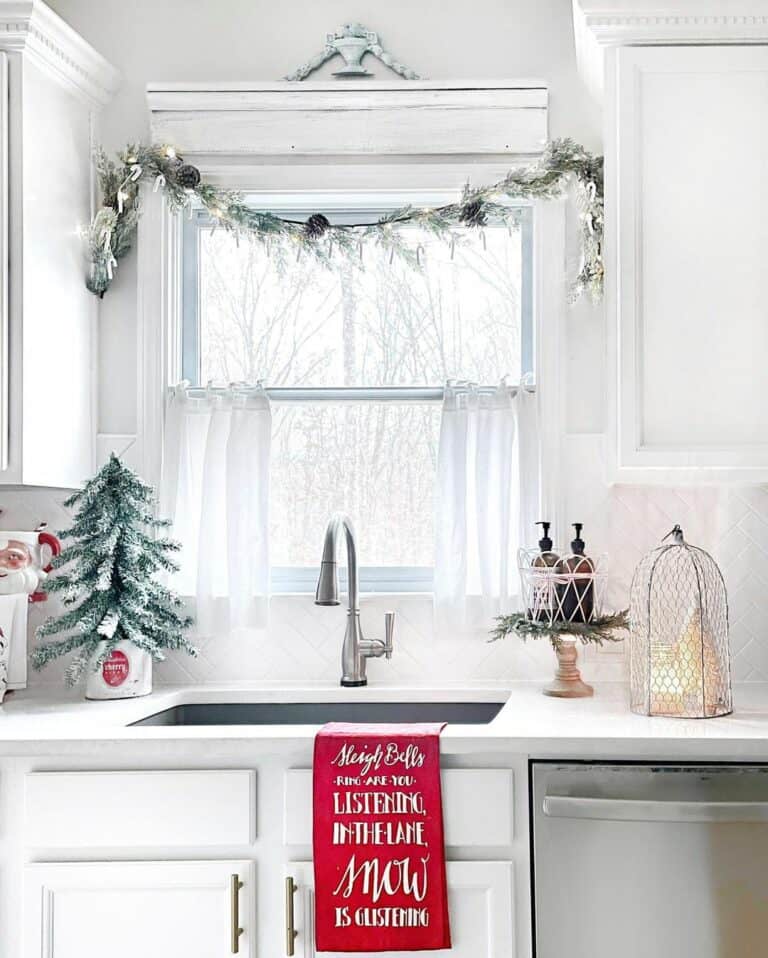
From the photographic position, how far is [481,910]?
1.89 metres

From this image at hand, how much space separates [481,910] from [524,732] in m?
0.32

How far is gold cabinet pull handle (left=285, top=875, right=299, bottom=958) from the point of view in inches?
74.5

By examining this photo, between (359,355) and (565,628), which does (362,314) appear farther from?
(565,628)

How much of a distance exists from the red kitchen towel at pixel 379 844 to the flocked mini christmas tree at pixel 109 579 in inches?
25.5

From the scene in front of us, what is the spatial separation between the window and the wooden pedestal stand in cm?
44

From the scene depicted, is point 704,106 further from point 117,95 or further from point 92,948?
point 92,948

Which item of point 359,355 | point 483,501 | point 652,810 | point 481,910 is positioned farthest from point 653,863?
point 359,355

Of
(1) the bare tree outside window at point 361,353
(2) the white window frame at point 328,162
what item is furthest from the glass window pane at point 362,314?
(2) the white window frame at point 328,162

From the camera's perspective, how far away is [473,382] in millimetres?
2627

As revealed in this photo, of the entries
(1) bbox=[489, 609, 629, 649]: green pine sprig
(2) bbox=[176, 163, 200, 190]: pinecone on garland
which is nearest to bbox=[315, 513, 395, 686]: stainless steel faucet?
(1) bbox=[489, 609, 629, 649]: green pine sprig

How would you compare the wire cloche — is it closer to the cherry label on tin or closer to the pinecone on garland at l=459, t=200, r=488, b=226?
the pinecone on garland at l=459, t=200, r=488, b=226

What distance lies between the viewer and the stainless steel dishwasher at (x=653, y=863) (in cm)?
186

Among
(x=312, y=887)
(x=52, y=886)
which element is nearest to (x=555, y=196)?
(x=312, y=887)

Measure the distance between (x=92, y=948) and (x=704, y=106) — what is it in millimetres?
2061
